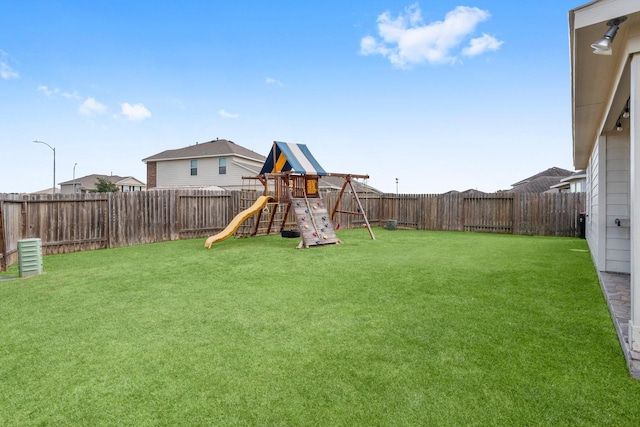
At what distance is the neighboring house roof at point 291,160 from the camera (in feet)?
35.7

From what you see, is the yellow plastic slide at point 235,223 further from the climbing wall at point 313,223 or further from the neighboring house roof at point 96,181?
the neighboring house roof at point 96,181

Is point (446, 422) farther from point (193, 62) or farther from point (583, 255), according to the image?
point (193, 62)

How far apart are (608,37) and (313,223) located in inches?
314

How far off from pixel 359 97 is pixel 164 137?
15534 millimetres

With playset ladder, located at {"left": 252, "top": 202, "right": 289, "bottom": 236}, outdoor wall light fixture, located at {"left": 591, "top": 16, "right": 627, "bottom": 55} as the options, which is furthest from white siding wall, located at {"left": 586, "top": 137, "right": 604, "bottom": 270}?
playset ladder, located at {"left": 252, "top": 202, "right": 289, "bottom": 236}

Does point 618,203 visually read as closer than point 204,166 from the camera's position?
Yes

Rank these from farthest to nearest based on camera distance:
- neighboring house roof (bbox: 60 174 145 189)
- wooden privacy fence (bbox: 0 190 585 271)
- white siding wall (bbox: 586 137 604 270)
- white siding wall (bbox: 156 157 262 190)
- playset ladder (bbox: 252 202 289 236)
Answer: neighboring house roof (bbox: 60 174 145 189)
white siding wall (bbox: 156 157 262 190)
playset ladder (bbox: 252 202 289 236)
wooden privacy fence (bbox: 0 190 585 271)
white siding wall (bbox: 586 137 604 270)

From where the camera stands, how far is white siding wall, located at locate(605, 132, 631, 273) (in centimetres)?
541

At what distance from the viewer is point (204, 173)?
23.1 meters

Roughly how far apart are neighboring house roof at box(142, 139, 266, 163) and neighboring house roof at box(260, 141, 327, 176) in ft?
36.3

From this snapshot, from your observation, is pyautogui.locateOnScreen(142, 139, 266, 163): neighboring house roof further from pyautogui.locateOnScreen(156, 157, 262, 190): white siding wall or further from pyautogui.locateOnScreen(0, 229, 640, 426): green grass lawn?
pyautogui.locateOnScreen(0, 229, 640, 426): green grass lawn

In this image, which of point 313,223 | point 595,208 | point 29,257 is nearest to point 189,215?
point 313,223

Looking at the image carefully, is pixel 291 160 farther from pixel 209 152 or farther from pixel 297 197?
pixel 209 152

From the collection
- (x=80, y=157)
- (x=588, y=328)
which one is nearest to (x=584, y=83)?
(x=588, y=328)
